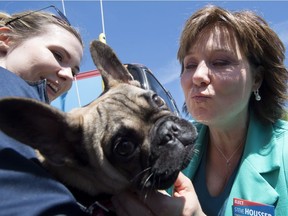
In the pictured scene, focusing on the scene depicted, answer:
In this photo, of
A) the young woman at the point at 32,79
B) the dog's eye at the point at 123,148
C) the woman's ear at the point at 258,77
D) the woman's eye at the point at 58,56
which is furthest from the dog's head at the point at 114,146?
the woman's ear at the point at 258,77

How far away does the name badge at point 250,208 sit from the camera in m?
2.35

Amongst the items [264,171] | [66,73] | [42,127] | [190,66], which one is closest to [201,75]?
[190,66]

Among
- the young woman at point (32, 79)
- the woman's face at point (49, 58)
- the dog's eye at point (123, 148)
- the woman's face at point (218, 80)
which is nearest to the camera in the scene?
the young woman at point (32, 79)

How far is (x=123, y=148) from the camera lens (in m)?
1.80

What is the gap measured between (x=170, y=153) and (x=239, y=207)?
37.9 inches

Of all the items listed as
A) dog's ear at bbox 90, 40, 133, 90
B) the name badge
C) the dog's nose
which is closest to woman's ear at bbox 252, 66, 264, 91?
the name badge

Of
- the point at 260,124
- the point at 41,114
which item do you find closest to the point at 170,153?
the point at 41,114

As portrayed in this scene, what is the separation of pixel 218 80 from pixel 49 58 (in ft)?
4.11

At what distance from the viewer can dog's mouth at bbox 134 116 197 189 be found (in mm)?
1765

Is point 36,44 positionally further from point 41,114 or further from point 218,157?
point 218,157

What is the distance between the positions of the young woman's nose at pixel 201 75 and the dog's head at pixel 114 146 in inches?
26.7

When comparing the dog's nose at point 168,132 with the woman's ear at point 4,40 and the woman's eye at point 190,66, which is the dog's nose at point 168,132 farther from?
the woman's ear at point 4,40

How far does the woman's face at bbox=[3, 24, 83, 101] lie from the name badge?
1.56m

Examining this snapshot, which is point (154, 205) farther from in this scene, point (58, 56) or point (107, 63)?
point (58, 56)
